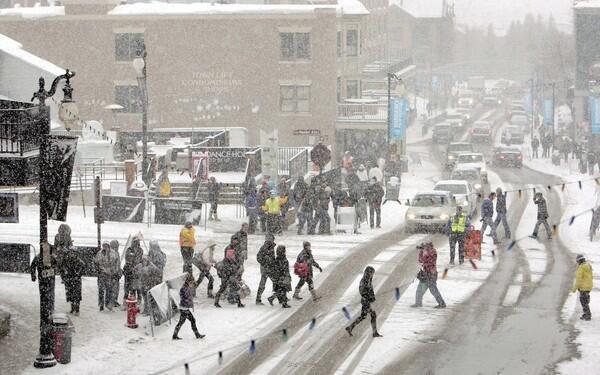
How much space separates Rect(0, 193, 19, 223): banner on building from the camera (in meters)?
23.1

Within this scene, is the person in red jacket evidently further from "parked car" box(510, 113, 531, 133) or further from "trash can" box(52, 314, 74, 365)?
"parked car" box(510, 113, 531, 133)

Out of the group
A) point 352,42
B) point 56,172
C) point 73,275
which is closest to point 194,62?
point 352,42

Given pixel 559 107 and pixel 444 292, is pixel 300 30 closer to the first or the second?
pixel 444 292

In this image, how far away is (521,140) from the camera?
242ft

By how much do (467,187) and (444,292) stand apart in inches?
524

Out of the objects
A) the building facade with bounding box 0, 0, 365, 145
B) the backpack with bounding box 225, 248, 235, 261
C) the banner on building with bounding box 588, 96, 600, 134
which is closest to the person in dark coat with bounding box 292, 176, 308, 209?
the backpack with bounding box 225, 248, 235, 261

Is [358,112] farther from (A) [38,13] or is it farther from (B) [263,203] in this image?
(B) [263,203]

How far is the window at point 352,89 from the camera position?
6119cm

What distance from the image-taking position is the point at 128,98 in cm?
5584

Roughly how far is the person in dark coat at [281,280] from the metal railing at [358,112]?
3286 cm

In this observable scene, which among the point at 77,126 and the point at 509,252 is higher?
the point at 77,126

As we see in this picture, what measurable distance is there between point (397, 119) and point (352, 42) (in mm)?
11546

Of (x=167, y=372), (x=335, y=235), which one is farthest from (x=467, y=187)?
(x=167, y=372)

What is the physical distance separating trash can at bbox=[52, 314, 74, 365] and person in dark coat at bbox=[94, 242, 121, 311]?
133 inches
